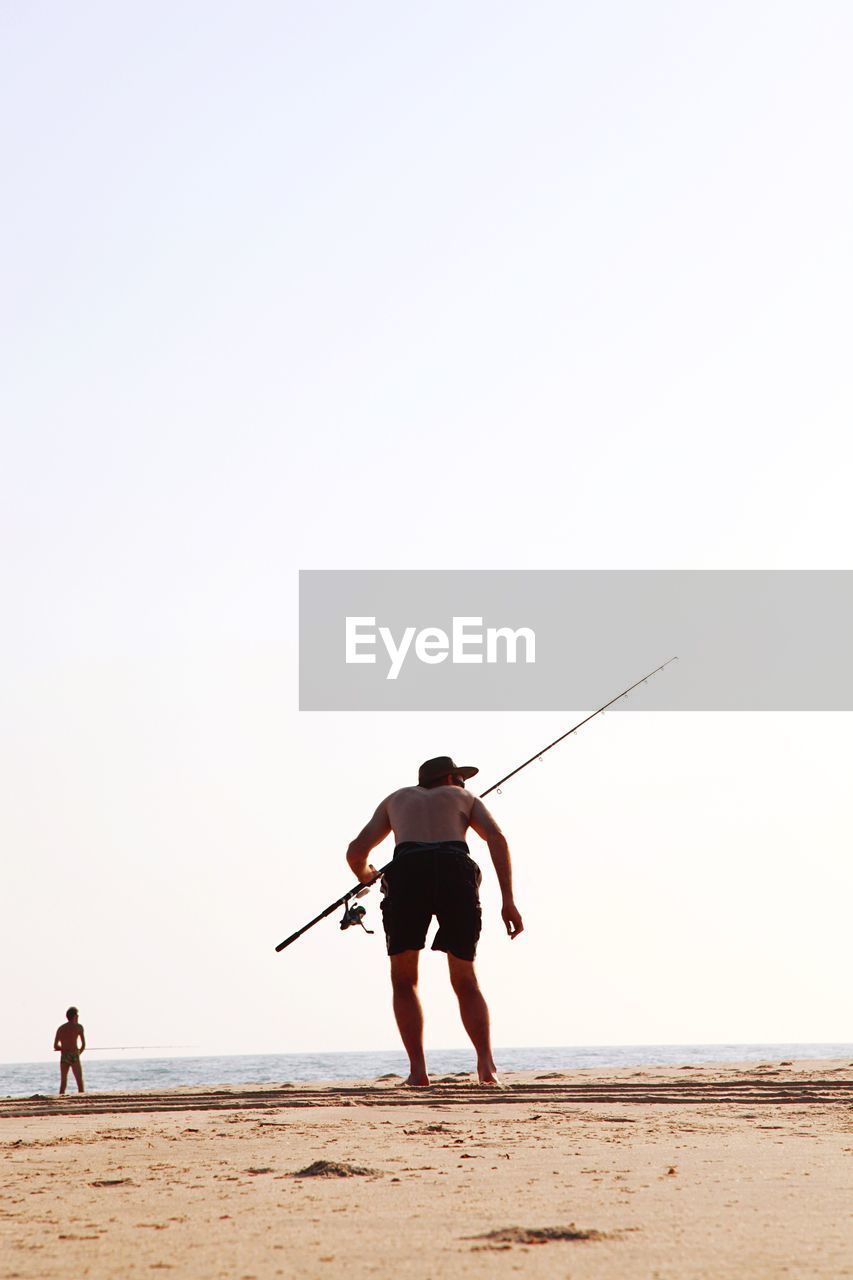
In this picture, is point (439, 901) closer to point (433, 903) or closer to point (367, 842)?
point (433, 903)

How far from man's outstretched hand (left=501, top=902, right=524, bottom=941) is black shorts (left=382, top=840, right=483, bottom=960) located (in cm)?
16

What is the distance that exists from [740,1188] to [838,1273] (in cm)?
126

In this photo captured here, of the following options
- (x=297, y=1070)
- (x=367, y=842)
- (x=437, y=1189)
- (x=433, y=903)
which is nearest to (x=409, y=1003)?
(x=433, y=903)

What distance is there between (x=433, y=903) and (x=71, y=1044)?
12971 millimetres

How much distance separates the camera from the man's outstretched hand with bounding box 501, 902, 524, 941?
860cm

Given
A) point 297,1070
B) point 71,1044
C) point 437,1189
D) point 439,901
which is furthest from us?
point 297,1070

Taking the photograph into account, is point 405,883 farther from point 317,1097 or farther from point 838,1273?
point 838,1273

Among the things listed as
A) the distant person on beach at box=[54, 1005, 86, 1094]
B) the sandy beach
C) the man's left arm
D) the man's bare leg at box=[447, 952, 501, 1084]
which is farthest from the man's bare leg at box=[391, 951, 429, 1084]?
the distant person on beach at box=[54, 1005, 86, 1094]

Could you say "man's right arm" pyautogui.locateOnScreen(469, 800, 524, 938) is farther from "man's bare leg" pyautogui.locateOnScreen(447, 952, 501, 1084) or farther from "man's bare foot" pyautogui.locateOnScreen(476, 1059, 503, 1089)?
"man's bare foot" pyautogui.locateOnScreen(476, 1059, 503, 1089)

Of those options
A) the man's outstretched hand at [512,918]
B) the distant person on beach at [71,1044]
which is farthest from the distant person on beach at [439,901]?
the distant person on beach at [71,1044]

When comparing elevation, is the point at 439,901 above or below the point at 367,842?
below

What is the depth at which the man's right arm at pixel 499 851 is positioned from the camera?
8.70m

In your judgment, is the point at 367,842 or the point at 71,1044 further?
the point at 71,1044

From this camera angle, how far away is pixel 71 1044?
19984mm
